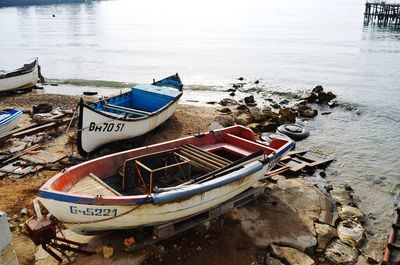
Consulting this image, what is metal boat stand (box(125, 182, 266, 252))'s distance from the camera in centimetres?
669

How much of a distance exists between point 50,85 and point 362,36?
45.2 meters

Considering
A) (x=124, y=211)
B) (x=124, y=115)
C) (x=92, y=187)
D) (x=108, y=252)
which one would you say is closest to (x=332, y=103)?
(x=124, y=115)

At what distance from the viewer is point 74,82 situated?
27641 mm

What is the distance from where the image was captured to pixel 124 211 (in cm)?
629

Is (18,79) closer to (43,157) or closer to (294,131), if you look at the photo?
(43,157)

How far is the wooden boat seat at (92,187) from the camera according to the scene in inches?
271

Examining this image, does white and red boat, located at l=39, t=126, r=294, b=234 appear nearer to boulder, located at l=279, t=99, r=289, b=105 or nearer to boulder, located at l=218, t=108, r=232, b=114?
boulder, located at l=218, t=108, r=232, b=114

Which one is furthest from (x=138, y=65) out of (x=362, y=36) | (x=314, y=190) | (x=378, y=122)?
(x=362, y=36)

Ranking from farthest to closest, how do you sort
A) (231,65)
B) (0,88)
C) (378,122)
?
1. (231,65)
2. (0,88)
3. (378,122)

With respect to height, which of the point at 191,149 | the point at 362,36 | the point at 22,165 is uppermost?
the point at 362,36

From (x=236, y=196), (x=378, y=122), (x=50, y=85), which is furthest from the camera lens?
(x=50, y=85)

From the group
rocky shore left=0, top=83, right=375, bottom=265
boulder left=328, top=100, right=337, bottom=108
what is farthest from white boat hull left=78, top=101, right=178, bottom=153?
boulder left=328, top=100, right=337, bottom=108

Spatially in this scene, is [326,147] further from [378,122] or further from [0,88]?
[0,88]

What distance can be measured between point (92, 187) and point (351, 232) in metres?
6.09
